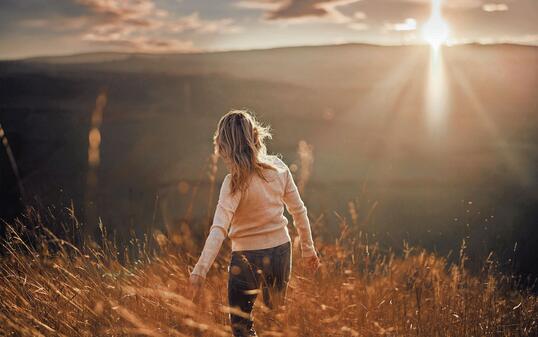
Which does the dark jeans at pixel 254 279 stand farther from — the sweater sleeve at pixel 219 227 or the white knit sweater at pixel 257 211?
the sweater sleeve at pixel 219 227

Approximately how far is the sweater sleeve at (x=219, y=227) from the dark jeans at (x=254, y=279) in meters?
0.17

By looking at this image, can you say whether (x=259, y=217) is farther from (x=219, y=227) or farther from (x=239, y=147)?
(x=239, y=147)

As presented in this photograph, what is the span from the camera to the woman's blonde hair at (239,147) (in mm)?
2832

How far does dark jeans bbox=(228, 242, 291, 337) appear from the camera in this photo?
2848 millimetres

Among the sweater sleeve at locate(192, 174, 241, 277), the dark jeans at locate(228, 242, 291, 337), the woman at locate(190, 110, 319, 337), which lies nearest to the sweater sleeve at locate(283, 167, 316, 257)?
the woman at locate(190, 110, 319, 337)

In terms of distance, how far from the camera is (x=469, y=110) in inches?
998

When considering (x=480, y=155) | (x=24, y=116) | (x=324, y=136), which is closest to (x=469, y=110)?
(x=480, y=155)

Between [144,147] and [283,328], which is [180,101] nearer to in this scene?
[144,147]

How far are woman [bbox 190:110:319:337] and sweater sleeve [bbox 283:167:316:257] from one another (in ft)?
0.18

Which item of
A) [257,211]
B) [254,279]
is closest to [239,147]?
[257,211]

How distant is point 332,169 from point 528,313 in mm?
17967

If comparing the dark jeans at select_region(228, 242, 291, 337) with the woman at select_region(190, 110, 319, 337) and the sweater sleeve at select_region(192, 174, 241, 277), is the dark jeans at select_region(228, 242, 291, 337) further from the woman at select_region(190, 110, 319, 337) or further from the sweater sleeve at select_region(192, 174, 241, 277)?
the sweater sleeve at select_region(192, 174, 241, 277)

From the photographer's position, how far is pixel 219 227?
2756mm

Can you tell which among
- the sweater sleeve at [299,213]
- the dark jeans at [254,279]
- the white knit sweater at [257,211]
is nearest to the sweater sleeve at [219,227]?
the white knit sweater at [257,211]
